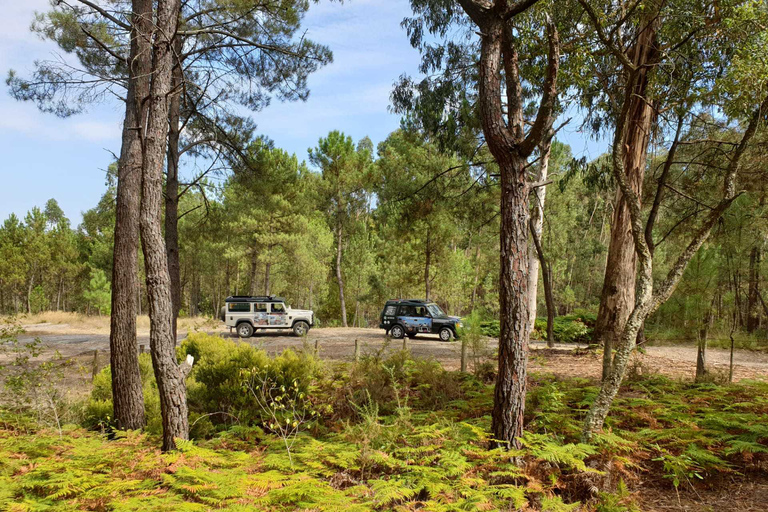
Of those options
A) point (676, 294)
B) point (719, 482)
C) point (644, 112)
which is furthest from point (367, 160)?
point (719, 482)

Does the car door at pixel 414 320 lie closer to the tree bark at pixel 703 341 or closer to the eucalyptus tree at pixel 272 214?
the tree bark at pixel 703 341

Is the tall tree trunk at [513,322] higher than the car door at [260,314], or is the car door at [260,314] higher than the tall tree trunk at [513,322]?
the tall tree trunk at [513,322]

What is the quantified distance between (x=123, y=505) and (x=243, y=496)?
0.85 m

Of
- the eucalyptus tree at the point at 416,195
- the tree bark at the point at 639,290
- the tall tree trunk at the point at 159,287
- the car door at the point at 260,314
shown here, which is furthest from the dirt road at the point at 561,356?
the eucalyptus tree at the point at 416,195

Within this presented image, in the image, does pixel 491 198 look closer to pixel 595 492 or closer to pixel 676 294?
pixel 676 294

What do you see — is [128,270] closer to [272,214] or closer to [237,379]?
[237,379]

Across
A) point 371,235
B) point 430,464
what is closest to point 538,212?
point 430,464

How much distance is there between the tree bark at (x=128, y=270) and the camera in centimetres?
644

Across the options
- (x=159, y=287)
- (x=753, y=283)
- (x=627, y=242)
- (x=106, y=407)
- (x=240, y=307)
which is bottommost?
(x=106, y=407)

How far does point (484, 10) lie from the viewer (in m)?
5.03

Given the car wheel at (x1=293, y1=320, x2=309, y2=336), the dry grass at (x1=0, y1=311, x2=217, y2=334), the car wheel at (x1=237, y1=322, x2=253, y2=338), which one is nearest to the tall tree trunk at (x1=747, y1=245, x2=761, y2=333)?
the car wheel at (x1=293, y1=320, x2=309, y2=336)

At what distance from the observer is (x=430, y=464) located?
4.60 m

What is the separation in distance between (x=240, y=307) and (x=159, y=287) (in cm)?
1419

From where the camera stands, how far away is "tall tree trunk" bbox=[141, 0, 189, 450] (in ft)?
16.5
